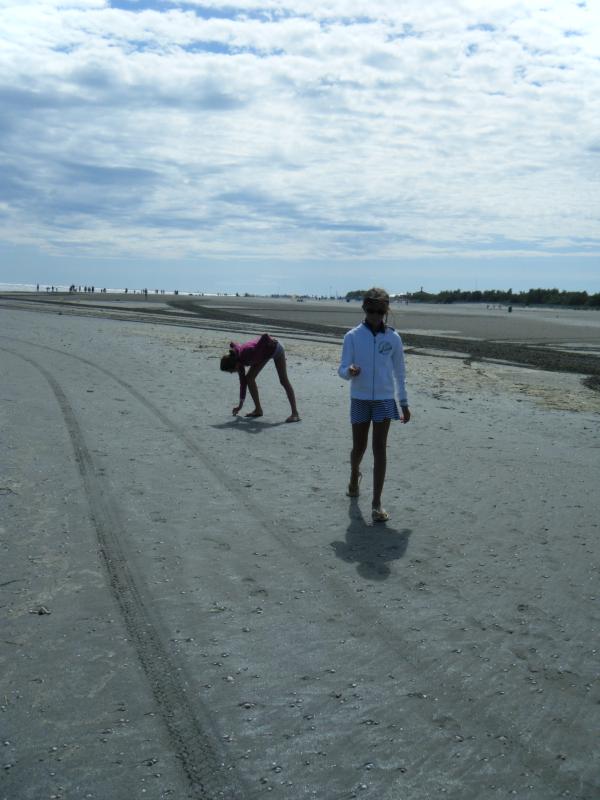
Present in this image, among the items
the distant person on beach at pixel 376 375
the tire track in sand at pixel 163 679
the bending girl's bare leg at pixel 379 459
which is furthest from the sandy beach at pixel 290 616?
the distant person on beach at pixel 376 375

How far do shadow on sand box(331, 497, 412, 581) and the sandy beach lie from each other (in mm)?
25

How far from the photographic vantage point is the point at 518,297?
127875 millimetres

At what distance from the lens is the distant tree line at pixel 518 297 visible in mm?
103963

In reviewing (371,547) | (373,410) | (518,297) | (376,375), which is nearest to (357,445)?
(373,410)

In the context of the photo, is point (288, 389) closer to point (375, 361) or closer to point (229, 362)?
point (229, 362)

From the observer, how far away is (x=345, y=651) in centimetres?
428

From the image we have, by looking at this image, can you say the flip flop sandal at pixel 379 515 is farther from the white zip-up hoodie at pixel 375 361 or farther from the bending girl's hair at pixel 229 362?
the bending girl's hair at pixel 229 362

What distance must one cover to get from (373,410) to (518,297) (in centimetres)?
12613

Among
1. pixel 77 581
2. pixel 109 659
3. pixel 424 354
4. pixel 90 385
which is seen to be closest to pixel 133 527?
pixel 77 581

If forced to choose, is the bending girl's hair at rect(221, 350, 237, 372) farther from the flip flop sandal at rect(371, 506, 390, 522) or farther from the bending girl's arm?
the flip flop sandal at rect(371, 506, 390, 522)

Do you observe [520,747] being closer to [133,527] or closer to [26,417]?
[133,527]

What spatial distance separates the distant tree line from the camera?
10396 centimetres

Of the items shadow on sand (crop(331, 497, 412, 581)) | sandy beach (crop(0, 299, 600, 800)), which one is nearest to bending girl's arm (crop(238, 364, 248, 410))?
sandy beach (crop(0, 299, 600, 800))

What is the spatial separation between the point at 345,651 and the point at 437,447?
5.64 meters
